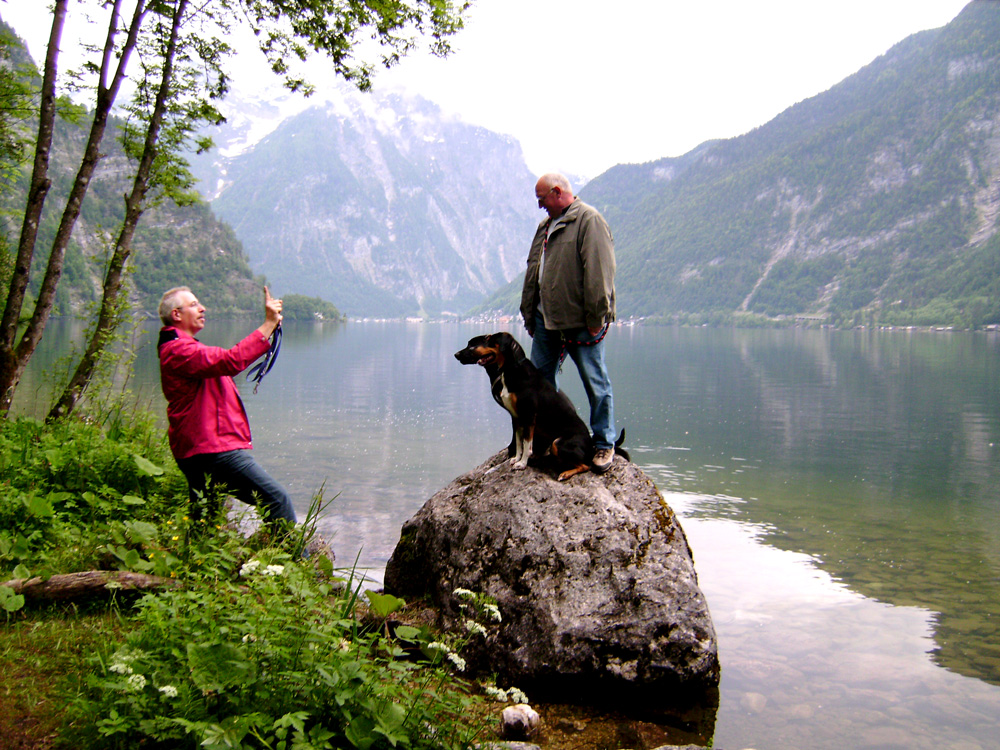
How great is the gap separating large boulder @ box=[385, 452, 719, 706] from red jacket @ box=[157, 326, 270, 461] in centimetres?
222

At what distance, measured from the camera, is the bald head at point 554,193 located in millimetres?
6535

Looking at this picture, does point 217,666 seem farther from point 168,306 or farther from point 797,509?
point 797,509

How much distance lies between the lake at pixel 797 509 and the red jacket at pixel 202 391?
76.2 inches

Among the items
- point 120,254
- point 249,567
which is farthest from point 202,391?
point 120,254

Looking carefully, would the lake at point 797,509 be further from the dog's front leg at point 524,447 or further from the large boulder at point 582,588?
the dog's front leg at point 524,447

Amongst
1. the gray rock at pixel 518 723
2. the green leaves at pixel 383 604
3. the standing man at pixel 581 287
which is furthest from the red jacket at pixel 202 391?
the gray rock at pixel 518 723

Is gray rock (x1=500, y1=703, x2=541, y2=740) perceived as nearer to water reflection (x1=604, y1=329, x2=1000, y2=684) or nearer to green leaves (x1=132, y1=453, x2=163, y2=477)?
green leaves (x1=132, y1=453, x2=163, y2=477)

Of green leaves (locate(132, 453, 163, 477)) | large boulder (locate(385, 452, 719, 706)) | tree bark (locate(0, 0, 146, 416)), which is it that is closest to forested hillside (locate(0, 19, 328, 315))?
tree bark (locate(0, 0, 146, 416))

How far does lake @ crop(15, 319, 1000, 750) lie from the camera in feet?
22.1

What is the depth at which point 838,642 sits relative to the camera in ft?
26.0

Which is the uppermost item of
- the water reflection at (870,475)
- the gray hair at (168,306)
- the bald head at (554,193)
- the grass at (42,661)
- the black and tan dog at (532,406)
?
the bald head at (554,193)

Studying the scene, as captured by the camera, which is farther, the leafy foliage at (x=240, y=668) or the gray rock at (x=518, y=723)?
the gray rock at (x=518, y=723)

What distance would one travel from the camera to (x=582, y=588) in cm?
579

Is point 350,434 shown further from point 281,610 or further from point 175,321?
point 281,610
